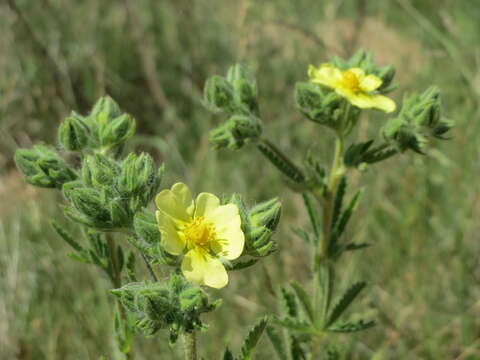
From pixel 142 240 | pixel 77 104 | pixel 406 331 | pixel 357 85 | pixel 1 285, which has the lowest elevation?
pixel 406 331

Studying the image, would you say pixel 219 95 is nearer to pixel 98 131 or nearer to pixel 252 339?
pixel 98 131

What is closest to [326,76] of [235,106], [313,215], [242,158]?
[235,106]

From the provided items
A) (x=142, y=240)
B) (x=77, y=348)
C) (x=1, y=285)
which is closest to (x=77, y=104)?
(x=1, y=285)

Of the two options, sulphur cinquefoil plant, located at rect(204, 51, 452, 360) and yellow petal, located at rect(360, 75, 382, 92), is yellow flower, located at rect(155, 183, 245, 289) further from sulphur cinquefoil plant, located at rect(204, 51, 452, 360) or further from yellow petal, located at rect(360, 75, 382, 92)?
yellow petal, located at rect(360, 75, 382, 92)

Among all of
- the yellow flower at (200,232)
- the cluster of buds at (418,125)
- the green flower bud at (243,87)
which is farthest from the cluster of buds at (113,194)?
the cluster of buds at (418,125)

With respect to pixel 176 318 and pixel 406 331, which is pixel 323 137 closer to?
pixel 406 331

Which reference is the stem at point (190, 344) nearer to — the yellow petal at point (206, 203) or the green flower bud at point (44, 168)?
the yellow petal at point (206, 203)
